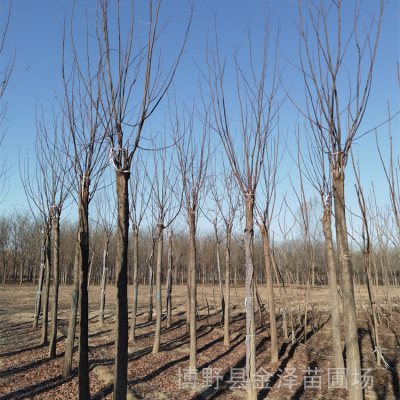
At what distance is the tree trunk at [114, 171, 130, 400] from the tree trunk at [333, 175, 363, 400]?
192 cm

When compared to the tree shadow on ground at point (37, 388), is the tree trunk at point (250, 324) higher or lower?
higher

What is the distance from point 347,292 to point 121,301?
2.03 metres

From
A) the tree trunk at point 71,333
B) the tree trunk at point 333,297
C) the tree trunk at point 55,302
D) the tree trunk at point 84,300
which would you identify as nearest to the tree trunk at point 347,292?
the tree trunk at point 333,297

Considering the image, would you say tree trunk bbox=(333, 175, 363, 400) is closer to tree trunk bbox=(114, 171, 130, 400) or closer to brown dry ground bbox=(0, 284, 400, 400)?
tree trunk bbox=(114, 171, 130, 400)

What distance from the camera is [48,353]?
6250 millimetres

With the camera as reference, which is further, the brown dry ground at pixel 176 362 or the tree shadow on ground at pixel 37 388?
the brown dry ground at pixel 176 362

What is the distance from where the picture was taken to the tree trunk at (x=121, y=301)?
110 inches

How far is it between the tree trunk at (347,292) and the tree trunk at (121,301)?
6.29 ft

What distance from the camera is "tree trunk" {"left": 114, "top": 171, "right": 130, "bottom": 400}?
279 centimetres

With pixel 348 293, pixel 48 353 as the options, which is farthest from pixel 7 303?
pixel 348 293

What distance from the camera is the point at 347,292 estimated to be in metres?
2.87

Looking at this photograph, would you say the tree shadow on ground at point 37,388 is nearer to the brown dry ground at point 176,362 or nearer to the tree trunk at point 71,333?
the brown dry ground at point 176,362

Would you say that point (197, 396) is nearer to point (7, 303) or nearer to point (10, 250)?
point (7, 303)

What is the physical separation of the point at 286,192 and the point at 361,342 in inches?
154
